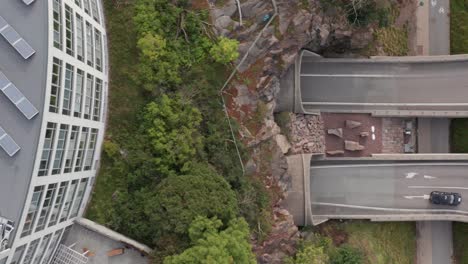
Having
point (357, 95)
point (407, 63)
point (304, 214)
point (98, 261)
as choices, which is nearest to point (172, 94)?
point (98, 261)

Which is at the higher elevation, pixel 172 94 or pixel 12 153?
pixel 12 153

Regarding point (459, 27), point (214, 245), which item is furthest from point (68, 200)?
point (459, 27)

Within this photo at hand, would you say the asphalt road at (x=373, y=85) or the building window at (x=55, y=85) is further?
the asphalt road at (x=373, y=85)

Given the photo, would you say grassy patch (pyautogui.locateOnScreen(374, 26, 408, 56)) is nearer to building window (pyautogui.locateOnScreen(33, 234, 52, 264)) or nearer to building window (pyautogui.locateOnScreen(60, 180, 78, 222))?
building window (pyautogui.locateOnScreen(60, 180, 78, 222))

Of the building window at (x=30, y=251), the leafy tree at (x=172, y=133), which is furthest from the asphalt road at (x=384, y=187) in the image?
the building window at (x=30, y=251)

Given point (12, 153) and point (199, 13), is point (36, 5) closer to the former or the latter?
point (12, 153)

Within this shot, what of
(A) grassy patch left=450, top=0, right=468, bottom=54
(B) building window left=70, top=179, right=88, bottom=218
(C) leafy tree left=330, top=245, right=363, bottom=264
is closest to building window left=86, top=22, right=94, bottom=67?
(B) building window left=70, top=179, right=88, bottom=218

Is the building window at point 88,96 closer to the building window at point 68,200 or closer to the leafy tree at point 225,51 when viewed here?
the building window at point 68,200
